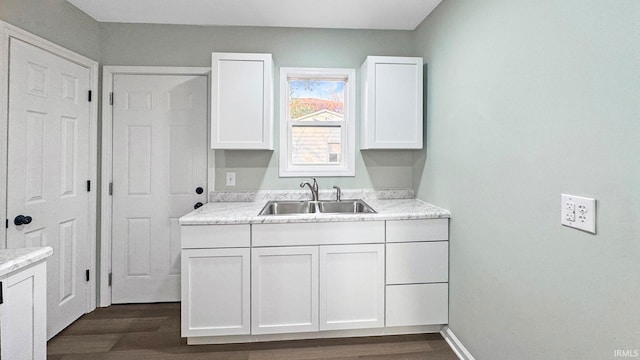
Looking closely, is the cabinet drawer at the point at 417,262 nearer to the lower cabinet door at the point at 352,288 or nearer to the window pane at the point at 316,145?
the lower cabinet door at the point at 352,288

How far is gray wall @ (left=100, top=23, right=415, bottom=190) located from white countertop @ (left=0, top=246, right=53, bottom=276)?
1.54m

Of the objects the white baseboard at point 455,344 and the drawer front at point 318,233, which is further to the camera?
the drawer front at point 318,233

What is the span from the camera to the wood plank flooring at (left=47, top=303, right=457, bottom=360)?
2.02 m

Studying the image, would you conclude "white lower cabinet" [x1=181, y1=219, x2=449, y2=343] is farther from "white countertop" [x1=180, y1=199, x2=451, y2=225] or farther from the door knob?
the door knob

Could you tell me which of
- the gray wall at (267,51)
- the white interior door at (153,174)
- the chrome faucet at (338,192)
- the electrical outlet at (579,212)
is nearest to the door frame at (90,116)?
the white interior door at (153,174)

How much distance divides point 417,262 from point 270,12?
2256 millimetres

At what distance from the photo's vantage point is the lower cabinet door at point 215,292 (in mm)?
2027

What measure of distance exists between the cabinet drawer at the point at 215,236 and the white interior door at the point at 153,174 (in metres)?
0.77

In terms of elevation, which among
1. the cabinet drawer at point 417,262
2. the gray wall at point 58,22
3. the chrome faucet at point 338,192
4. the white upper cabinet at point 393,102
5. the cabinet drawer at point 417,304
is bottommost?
the cabinet drawer at point 417,304

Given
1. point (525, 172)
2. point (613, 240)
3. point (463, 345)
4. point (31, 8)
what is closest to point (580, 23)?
point (525, 172)

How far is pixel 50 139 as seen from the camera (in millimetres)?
2154

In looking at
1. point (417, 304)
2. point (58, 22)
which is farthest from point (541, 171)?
point (58, 22)

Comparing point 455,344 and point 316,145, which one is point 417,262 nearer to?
point 455,344

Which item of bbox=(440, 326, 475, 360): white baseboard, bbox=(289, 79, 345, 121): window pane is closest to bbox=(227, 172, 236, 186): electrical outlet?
bbox=(289, 79, 345, 121): window pane
